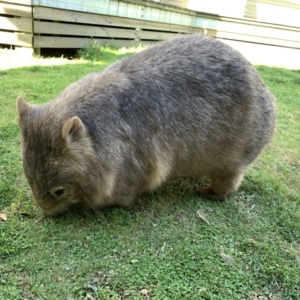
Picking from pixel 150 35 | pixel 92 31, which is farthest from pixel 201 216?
pixel 150 35

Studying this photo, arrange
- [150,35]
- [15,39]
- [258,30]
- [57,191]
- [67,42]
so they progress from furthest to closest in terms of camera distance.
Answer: [258,30]
[150,35]
[67,42]
[15,39]
[57,191]

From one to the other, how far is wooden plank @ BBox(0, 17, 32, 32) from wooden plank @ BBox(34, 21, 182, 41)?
0.12 meters

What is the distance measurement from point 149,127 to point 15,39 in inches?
190

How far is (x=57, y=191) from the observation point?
2588 mm

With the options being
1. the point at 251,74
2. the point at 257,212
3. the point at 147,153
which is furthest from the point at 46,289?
the point at 251,74

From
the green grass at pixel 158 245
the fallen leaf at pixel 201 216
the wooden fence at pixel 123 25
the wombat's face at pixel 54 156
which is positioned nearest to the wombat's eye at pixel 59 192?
the wombat's face at pixel 54 156

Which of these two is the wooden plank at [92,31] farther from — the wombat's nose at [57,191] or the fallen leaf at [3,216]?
the wombat's nose at [57,191]

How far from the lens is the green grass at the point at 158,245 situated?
2.34 meters

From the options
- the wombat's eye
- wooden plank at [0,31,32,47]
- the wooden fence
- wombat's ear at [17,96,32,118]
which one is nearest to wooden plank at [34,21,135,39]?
the wooden fence

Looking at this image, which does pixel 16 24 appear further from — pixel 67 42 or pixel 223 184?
pixel 223 184

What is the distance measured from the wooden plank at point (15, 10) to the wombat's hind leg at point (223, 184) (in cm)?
490

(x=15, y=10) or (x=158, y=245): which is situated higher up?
(x=15, y=10)

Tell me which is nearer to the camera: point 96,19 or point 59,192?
point 59,192

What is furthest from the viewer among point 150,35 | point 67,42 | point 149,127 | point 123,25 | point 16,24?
point 150,35
